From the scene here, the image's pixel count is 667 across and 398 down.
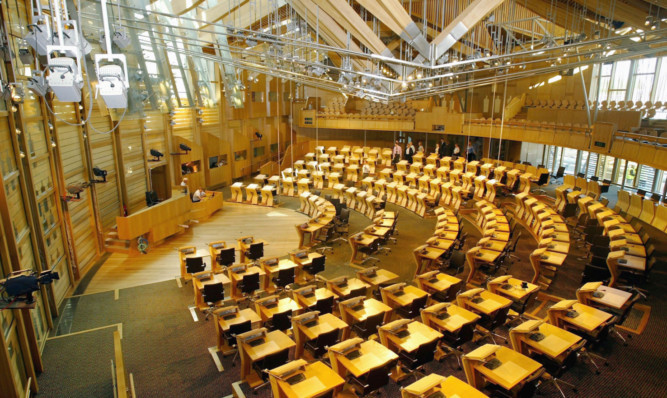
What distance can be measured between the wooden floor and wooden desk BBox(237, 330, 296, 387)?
5.74 metres

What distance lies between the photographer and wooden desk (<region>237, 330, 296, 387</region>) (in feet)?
21.9

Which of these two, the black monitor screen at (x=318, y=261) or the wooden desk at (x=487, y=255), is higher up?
the wooden desk at (x=487, y=255)

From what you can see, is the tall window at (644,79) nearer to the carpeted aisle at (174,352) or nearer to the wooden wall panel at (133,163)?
the carpeted aisle at (174,352)

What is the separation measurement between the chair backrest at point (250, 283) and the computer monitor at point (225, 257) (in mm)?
1770

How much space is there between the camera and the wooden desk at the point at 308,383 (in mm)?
5719

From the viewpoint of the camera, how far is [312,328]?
24.2 feet

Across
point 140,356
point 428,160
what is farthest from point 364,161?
point 140,356

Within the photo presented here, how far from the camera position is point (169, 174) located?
17.9 m

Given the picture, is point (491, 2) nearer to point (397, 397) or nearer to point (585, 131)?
point (397, 397)

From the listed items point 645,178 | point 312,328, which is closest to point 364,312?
point 312,328

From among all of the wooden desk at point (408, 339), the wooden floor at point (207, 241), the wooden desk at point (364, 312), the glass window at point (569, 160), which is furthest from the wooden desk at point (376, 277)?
the glass window at point (569, 160)

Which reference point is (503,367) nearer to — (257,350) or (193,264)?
(257,350)

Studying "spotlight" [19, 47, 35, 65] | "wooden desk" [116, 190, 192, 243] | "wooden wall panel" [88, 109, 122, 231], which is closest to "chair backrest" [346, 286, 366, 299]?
"spotlight" [19, 47, 35, 65]

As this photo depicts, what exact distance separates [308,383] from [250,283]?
417 cm
